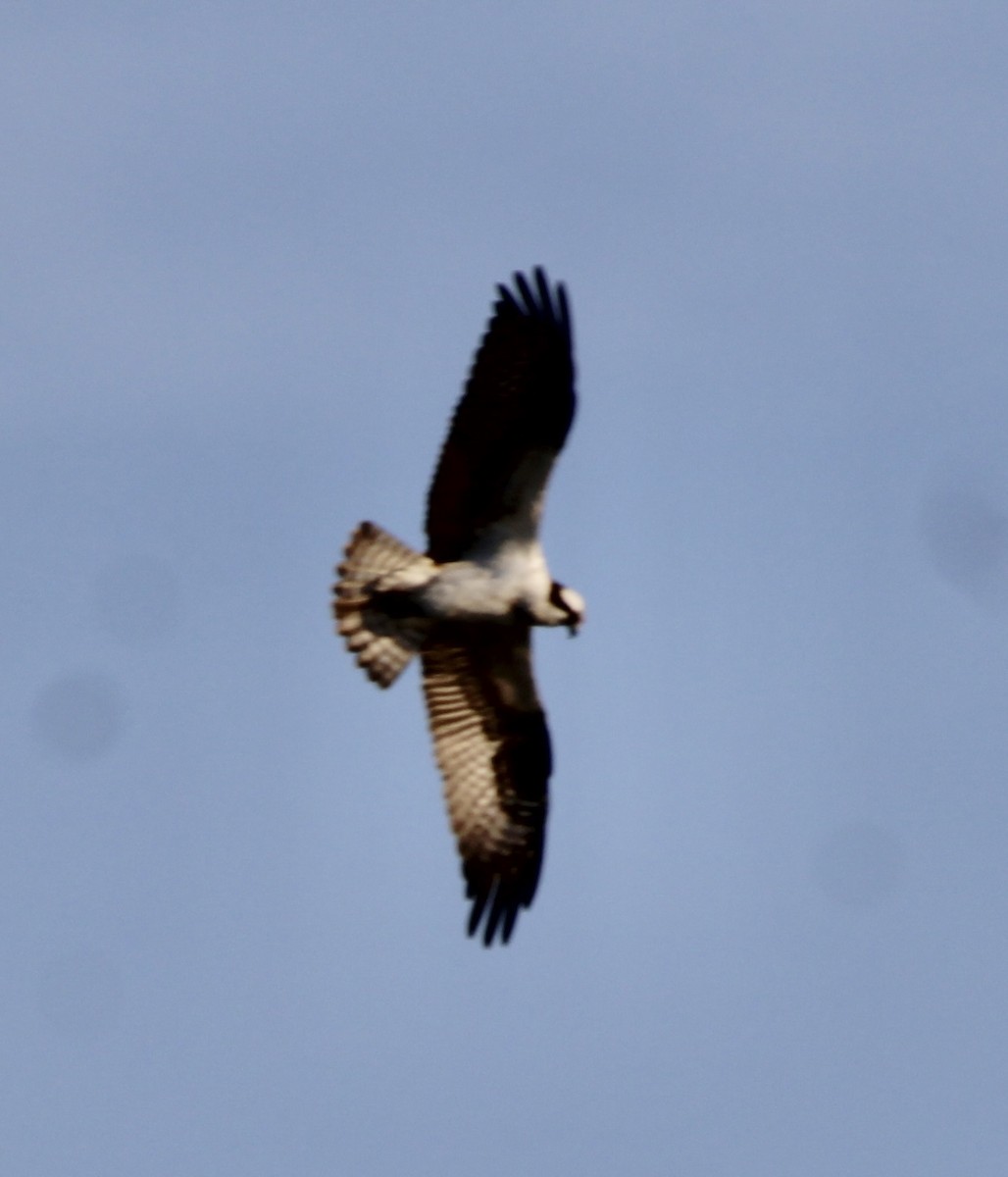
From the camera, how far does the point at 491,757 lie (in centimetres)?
1842

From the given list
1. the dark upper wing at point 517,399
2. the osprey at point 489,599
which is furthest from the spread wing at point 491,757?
the dark upper wing at point 517,399

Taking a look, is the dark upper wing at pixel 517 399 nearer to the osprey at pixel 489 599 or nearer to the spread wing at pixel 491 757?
the osprey at pixel 489 599

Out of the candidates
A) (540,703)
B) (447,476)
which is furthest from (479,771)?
(447,476)

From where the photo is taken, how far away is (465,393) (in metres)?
17.4

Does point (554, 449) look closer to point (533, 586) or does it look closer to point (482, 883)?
point (533, 586)

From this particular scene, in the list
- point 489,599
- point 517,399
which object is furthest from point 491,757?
point 517,399

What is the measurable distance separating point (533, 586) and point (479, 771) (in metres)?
1.18

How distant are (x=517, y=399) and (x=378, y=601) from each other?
1.53 meters

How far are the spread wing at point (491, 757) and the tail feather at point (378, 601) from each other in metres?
0.20

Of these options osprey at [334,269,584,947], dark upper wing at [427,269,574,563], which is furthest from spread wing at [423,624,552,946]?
dark upper wing at [427,269,574,563]

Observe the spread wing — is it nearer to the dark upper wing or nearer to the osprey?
the osprey

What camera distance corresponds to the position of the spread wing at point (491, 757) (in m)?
18.3

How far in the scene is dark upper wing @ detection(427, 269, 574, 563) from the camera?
17422 millimetres

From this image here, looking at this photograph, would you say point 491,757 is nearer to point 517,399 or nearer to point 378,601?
→ point 378,601
